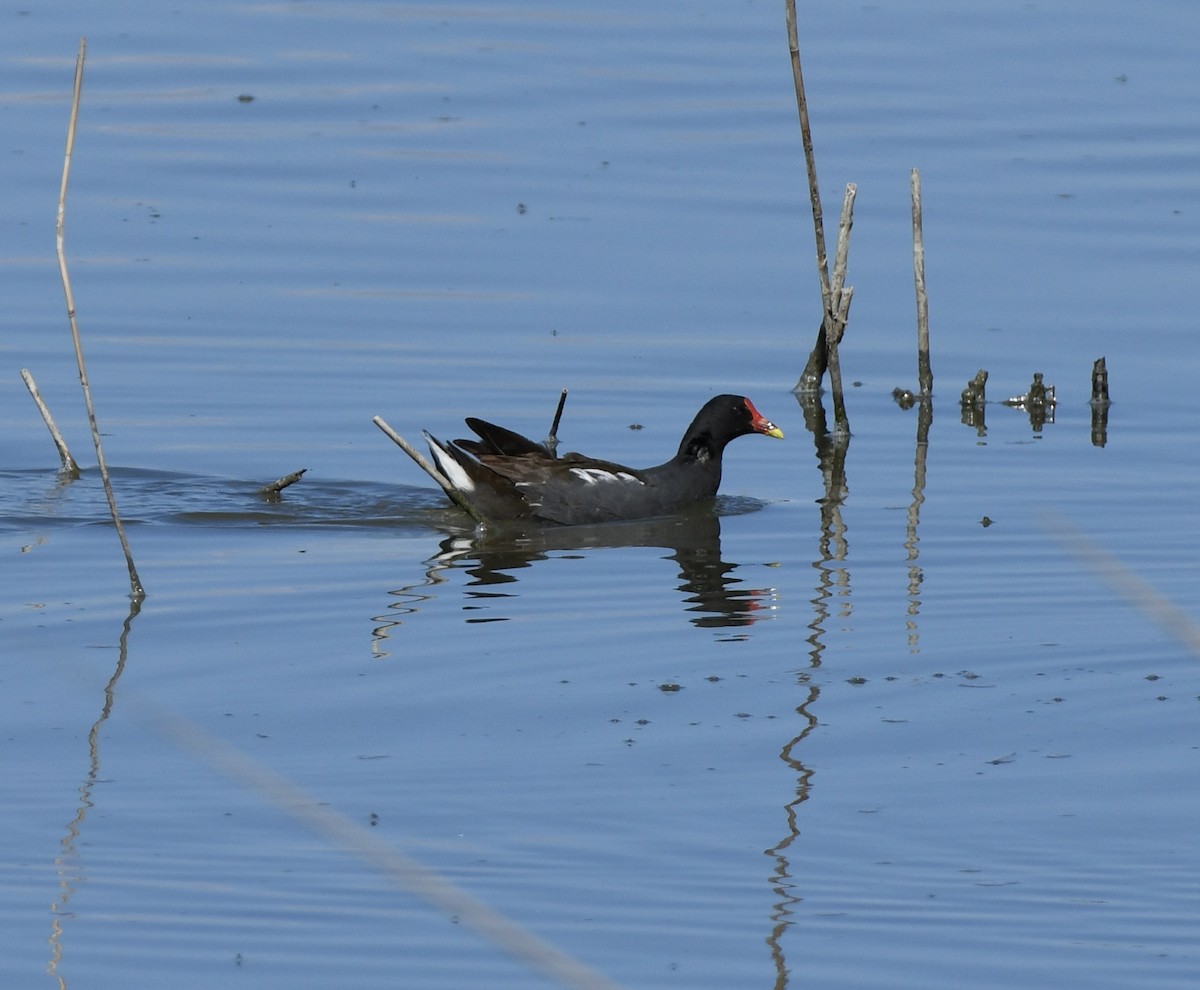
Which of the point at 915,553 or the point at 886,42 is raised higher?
the point at 886,42

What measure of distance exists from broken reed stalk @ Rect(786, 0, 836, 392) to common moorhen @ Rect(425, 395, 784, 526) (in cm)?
181

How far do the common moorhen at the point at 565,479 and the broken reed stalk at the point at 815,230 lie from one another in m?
1.81

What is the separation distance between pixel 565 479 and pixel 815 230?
2.93 m

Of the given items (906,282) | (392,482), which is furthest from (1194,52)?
(392,482)

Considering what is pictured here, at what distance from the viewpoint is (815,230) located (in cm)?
1456

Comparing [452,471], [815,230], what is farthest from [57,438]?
[815,230]

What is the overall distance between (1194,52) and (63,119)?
1345 centimetres

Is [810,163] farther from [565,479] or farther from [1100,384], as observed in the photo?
[565,479]

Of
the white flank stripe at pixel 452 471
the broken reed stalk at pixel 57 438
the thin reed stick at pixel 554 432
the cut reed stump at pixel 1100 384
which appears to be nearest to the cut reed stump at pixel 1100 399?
the cut reed stump at pixel 1100 384

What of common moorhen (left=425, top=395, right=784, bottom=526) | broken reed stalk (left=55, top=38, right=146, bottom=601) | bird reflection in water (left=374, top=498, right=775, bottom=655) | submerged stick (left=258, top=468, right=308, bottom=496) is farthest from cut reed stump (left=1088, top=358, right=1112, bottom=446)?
broken reed stalk (left=55, top=38, right=146, bottom=601)

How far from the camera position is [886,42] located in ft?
91.8

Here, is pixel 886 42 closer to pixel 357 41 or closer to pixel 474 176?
pixel 357 41

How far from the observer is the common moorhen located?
12.7m

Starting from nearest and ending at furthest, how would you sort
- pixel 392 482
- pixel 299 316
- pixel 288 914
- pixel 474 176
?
pixel 288 914 → pixel 392 482 → pixel 299 316 → pixel 474 176
